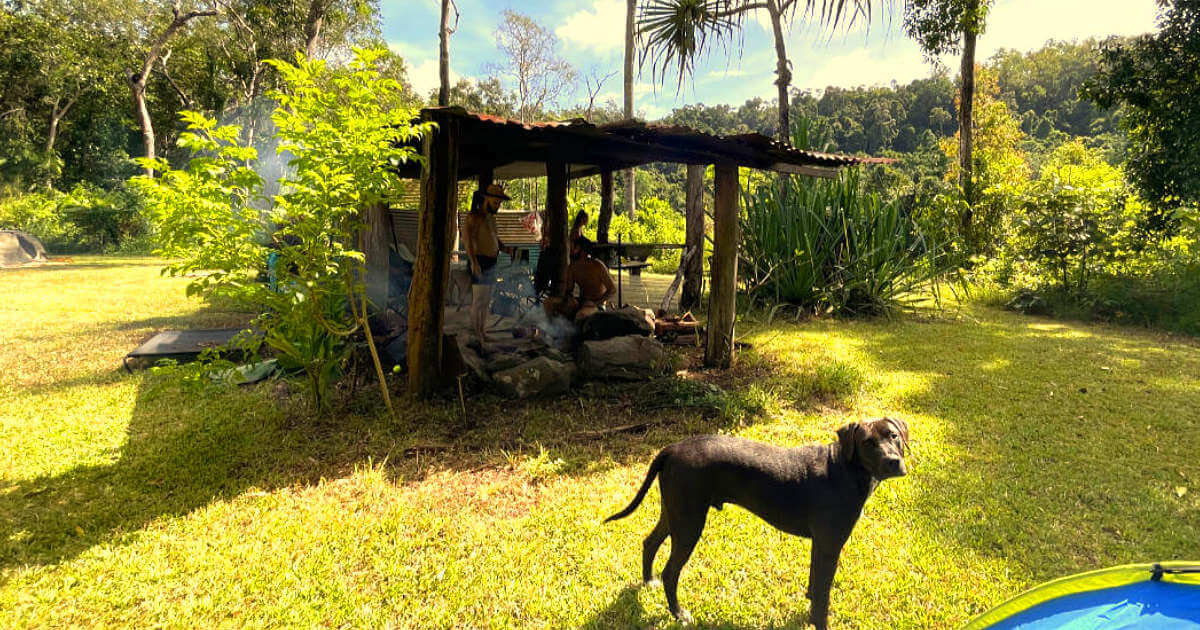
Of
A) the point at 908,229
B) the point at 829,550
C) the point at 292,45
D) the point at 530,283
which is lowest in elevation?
the point at 829,550

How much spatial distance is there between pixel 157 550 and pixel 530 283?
534 cm

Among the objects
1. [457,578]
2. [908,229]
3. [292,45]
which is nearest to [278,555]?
[457,578]

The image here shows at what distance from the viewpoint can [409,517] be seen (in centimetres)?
323

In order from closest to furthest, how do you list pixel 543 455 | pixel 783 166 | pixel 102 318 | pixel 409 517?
pixel 409 517 < pixel 543 455 < pixel 783 166 < pixel 102 318

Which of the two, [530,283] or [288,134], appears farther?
[530,283]

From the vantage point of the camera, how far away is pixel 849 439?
2.09 m

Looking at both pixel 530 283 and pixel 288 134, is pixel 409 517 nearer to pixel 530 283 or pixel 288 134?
pixel 288 134

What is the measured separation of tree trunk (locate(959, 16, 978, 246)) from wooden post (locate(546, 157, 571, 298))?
9.97 metres

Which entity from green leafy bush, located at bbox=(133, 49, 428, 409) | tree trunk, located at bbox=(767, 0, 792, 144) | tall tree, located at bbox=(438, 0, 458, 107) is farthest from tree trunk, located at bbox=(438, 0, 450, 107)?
green leafy bush, located at bbox=(133, 49, 428, 409)

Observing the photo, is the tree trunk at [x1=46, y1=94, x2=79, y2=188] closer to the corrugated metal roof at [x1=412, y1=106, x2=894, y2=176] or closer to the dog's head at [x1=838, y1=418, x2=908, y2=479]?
the corrugated metal roof at [x1=412, y1=106, x2=894, y2=176]

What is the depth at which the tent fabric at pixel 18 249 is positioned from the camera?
1561 cm

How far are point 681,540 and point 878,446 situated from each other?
2.84 feet

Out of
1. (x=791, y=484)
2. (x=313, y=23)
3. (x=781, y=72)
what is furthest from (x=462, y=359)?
(x=313, y=23)

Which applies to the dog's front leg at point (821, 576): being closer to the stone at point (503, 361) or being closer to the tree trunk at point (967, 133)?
the stone at point (503, 361)
